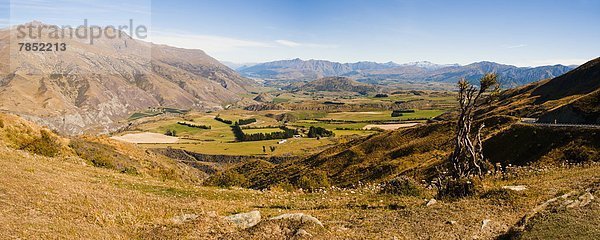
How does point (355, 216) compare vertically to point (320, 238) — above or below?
below

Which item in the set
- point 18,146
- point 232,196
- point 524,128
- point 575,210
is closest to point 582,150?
point 524,128

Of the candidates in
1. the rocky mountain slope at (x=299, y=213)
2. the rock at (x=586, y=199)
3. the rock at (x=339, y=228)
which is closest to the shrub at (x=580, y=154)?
the rocky mountain slope at (x=299, y=213)

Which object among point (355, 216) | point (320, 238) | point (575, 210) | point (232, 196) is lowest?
point (232, 196)

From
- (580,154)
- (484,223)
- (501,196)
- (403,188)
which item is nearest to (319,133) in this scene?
(580,154)

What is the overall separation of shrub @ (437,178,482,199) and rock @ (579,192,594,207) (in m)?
5.99

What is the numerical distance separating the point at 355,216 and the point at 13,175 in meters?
18.9

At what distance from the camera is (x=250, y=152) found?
143250 mm

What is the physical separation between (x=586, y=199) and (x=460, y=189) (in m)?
7.12

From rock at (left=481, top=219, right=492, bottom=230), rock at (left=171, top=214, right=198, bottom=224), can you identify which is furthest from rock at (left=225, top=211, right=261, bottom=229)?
rock at (left=481, top=219, right=492, bottom=230)

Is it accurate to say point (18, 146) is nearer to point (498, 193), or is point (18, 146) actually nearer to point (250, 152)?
point (498, 193)

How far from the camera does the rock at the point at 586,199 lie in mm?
15503

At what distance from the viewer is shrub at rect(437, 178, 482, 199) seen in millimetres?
22219

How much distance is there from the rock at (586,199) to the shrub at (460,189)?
19.7ft

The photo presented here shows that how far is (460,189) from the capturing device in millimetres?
22609
